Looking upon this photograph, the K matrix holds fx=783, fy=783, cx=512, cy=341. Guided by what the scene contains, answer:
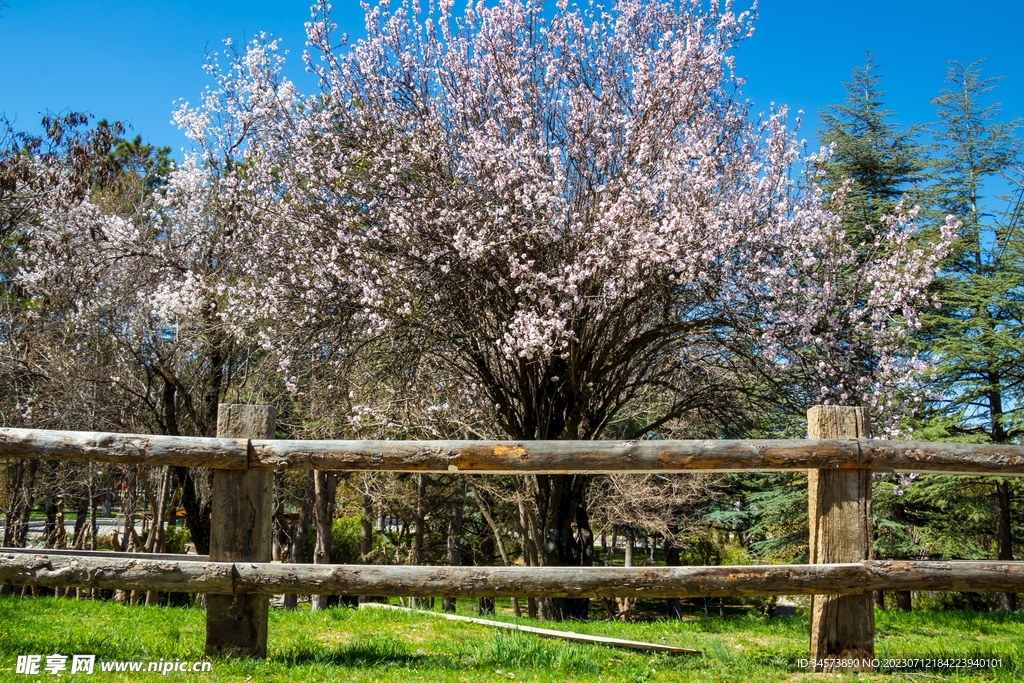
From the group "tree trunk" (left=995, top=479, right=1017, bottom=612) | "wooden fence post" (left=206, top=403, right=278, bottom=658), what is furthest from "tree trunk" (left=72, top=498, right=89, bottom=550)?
"tree trunk" (left=995, top=479, right=1017, bottom=612)

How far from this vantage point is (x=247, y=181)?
11.0 metres

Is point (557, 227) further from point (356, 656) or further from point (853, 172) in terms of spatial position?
point (853, 172)

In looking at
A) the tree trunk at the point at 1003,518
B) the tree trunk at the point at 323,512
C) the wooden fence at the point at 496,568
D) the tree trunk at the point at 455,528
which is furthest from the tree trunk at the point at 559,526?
the tree trunk at the point at 1003,518

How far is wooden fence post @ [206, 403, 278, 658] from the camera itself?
14.2 ft

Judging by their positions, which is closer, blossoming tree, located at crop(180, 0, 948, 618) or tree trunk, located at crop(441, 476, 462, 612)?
blossoming tree, located at crop(180, 0, 948, 618)

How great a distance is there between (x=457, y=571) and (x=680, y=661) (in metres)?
1.42

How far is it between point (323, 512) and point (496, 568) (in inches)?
569

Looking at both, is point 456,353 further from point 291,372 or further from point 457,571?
point 457,571

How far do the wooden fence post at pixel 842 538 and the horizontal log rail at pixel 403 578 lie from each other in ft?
0.76

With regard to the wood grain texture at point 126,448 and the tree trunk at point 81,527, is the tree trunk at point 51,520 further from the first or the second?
the wood grain texture at point 126,448

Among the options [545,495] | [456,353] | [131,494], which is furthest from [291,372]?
[131,494]

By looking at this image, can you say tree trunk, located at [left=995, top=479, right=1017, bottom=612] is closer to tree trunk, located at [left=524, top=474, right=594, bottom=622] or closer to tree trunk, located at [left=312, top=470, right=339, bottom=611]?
tree trunk, located at [left=524, top=474, right=594, bottom=622]

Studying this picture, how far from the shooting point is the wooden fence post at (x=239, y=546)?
4.32 meters

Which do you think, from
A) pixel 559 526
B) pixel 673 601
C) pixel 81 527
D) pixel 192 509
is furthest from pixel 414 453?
pixel 673 601
